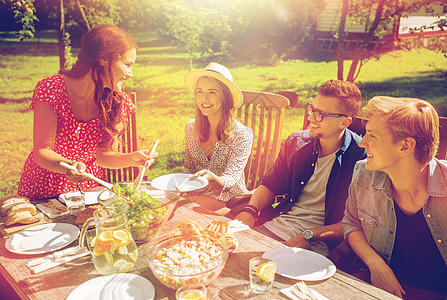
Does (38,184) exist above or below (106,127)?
below

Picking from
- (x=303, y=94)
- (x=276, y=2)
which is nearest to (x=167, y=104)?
(x=303, y=94)

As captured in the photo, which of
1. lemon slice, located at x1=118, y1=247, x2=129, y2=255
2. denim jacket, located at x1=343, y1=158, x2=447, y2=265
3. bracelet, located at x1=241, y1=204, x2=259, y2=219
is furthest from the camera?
bracelet, located at x1=241, y1=204, x2=259, y2=219

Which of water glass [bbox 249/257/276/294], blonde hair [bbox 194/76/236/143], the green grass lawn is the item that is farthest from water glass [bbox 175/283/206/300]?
the green grass lawn

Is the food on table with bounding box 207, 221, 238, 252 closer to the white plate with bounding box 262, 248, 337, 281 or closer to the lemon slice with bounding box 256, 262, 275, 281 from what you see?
the white plate with bounding box 262, 248, 337, 281

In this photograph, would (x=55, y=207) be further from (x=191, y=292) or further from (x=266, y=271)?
(x=266, y=271)

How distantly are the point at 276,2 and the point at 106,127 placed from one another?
13429mm

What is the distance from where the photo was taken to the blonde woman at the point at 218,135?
11.2 feet

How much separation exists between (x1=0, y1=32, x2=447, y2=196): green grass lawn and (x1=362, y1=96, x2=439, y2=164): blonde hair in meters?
4.35

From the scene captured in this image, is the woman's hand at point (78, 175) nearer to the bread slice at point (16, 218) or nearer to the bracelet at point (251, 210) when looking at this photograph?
the bread slice at point (16, 218)

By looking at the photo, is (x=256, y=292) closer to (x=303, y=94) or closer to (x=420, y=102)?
(x=420, y=102)

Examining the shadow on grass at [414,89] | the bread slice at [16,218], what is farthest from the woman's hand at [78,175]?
the shadow on grass at [414,89]

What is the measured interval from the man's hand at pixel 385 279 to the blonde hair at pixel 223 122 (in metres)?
1.76

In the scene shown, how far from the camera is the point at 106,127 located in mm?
3113

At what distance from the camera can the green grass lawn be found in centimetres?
712
